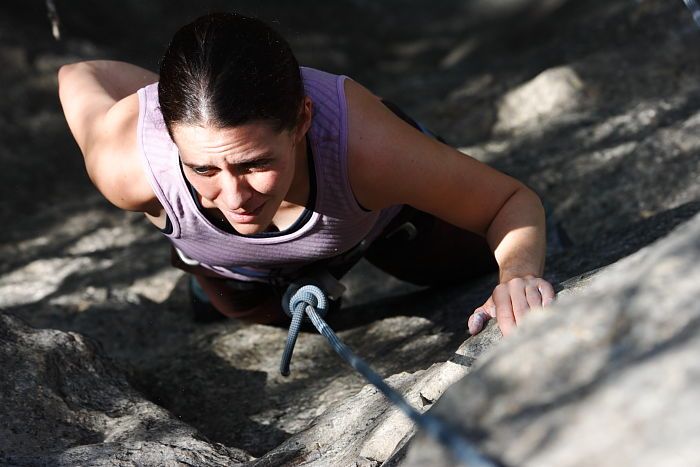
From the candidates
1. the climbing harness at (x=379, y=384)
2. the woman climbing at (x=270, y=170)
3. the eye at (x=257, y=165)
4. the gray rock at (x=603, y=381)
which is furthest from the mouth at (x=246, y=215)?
the gray rock at (x=603, y=381)

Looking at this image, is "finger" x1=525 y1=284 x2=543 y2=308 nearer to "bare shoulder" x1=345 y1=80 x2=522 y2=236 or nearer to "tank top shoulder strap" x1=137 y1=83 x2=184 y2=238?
"bare shoulder" x1=345 y1=80 x2=522 y2=236

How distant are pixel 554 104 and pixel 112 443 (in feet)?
8.31

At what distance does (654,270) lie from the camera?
95 centimetres

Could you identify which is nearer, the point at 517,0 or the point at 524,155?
the point at 524,155

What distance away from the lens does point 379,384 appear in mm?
1155

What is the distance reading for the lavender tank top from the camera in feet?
6.22

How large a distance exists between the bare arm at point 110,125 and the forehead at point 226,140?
1.11 feet

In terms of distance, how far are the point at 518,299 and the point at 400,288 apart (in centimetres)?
140

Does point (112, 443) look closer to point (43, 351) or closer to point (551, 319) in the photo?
point (43, 351)

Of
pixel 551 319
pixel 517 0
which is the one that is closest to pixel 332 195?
pixel 551 319

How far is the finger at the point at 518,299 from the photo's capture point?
1.56 meters

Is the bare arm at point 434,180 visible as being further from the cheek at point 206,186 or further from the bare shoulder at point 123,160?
the bare shoulder at point 123,160

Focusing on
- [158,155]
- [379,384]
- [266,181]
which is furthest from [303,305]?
[379,384]

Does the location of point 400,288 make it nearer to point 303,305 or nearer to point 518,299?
point 303,305
